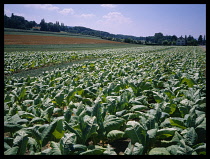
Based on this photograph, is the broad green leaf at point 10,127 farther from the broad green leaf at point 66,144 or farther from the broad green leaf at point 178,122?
the broad green leaf at point 178,122

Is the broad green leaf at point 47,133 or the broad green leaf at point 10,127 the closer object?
the broad green leaf at point 47,133

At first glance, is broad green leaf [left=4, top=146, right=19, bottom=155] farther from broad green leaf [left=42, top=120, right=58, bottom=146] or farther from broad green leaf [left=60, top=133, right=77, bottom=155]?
broad green leaf [left=60, top=133, right=77, bottom=155]

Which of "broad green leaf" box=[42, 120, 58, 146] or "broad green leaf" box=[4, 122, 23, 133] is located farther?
"broad green leaf" box=[4, 122, 23, 133]

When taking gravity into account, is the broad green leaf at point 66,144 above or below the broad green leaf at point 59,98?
below

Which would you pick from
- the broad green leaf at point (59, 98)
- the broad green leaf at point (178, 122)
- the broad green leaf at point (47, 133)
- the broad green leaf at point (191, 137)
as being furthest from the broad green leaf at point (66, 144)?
the broad green leaf at point (59, 98)

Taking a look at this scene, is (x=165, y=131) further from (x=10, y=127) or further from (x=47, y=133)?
(x=10, y=127)

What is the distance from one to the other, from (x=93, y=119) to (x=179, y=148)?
130 centimetres

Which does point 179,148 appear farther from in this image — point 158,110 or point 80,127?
point 80,127

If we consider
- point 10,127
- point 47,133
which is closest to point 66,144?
point 47,133

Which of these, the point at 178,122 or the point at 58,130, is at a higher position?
the point at 178,122

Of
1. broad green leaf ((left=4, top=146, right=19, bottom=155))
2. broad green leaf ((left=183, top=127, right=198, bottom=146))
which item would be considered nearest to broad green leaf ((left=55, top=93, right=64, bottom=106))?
broad green leaf ((left=4, top=146, right=19, bottom=155))
